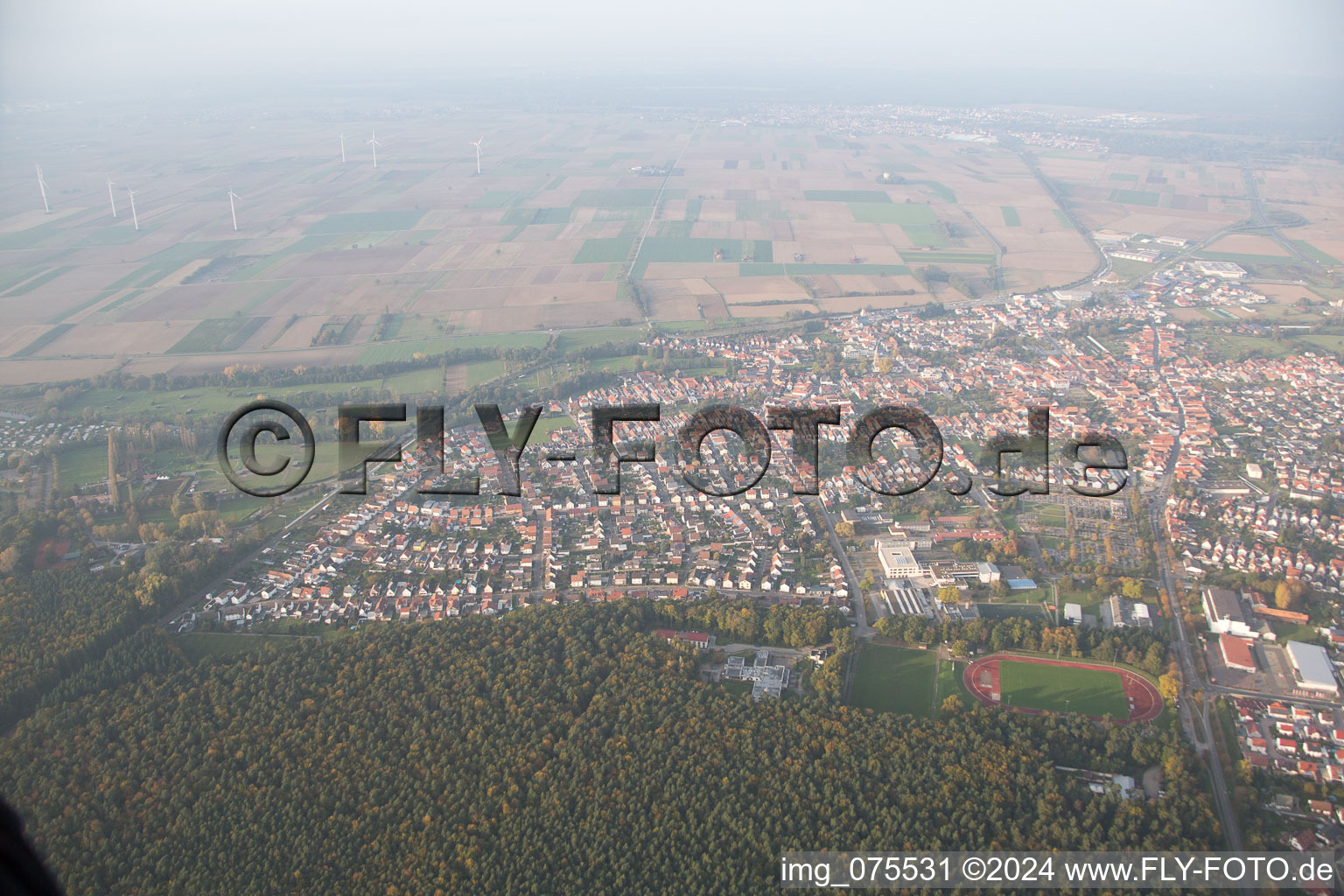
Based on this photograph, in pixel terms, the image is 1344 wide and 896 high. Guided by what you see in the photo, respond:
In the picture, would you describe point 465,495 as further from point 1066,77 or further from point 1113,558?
point 1066,77

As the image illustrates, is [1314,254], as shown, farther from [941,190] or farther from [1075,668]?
[1075,668]

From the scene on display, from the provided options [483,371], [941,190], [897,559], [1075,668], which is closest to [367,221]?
[483,371]

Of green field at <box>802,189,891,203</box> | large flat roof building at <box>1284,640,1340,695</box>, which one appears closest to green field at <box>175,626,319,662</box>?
large flat roof building at <box>1284,640,1340,695</box>

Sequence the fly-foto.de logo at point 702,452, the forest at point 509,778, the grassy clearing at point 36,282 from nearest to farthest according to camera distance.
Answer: the forest at point 509,778 → the fly-foto.de logo at point 702,452 → the grassy clearing at point 36,282

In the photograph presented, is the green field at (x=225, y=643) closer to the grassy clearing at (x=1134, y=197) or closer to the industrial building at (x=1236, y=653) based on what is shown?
the industrial building at (x=1236, y=653)

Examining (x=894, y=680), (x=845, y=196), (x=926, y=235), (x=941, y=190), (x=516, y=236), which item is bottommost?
(x=894, y=680)

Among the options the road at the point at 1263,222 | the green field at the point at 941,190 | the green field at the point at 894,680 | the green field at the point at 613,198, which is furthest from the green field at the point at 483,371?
the road at the point at 1263,222

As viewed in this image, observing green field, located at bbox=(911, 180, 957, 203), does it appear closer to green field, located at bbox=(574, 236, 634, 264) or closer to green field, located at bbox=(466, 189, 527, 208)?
green field, located at bbox=(574, 236, 634, 264)
